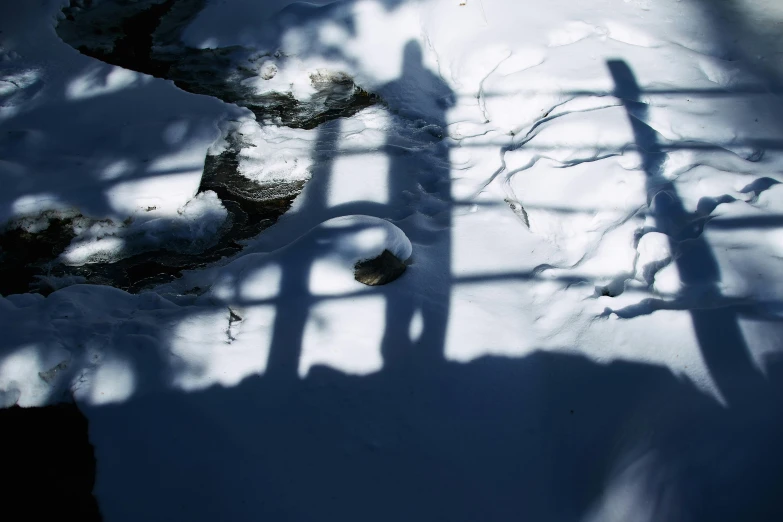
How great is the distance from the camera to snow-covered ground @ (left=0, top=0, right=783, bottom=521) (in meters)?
1.77

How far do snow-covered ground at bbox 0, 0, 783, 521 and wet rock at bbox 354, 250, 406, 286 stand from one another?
0.04 m

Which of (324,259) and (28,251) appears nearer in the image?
(324,259)

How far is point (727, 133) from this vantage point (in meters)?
2.68

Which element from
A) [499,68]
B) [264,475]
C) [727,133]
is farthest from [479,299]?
[499,68]

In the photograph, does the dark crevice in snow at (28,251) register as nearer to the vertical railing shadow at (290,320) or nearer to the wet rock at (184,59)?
the vertical railing shadow at (290,320)

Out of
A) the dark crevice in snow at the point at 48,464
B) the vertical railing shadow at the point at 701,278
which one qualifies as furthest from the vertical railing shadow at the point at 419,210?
the dark crevice in snow at the point at 48,464

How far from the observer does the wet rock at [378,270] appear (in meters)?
2.41

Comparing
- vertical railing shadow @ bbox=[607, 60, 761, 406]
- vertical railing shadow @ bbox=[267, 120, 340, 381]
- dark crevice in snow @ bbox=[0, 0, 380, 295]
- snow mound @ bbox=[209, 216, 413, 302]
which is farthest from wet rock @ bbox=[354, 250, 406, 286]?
vertical railing shadow @ bbox=[607, 60, 761, 406]

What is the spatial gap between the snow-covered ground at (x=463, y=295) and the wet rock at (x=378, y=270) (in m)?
0.04

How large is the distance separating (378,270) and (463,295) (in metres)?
0.41

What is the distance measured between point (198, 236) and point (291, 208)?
55cm

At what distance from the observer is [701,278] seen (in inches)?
80.5

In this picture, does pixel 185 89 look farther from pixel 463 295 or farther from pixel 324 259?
pixel 463 295

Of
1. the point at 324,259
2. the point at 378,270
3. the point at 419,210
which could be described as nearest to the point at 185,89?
the point at 419,210
